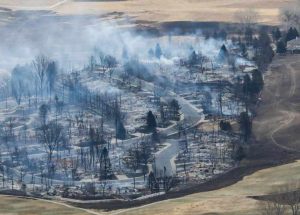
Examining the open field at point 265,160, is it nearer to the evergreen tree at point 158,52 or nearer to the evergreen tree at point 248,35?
the evergreen tree at point 248,35

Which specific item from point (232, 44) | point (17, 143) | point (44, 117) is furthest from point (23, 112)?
point (232, 44)

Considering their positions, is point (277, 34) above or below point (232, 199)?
above

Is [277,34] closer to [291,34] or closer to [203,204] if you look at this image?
[291,34]

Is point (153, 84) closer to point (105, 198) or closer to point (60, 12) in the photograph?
point (105, 198)

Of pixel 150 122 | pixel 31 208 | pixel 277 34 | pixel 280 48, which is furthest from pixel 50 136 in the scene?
pixel 277 34

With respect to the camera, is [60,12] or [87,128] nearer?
[87,128]

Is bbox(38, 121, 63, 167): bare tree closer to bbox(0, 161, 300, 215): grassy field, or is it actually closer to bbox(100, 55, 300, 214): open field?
bbox(0, 161, 300, 215): grassy field
